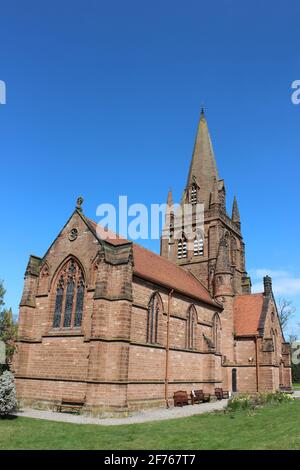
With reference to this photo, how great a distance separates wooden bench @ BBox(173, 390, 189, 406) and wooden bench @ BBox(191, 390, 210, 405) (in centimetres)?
74

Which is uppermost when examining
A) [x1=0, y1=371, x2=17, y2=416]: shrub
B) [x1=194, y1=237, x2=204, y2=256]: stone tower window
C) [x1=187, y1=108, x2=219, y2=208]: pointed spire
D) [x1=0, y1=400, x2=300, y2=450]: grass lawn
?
[x1=187, y1=108, x2=219, y2=208]: pointed spire

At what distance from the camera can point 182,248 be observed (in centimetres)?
4062

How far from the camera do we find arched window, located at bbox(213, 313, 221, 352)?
106 feet

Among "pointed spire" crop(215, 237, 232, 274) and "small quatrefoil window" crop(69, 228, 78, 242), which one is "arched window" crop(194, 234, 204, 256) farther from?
"small quatrefoil window" crop(69, 228, 78, 242)

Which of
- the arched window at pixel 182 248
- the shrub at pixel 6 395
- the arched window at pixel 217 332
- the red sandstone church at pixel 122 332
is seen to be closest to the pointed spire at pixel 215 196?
the arched window at pixel 182 248

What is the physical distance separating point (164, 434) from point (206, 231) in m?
27.0

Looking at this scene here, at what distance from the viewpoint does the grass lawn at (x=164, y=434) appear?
11891 mm

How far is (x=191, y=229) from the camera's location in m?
40.7

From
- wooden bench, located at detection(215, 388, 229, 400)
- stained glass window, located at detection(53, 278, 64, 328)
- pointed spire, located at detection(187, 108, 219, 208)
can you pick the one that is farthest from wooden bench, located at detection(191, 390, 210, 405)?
pointed spire, located at detection(187, 108, 219, 208)

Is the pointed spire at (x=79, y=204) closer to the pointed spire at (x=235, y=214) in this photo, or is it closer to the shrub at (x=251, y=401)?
the shrub at (x=251, y=401)

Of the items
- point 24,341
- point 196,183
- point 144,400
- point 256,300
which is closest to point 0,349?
point 24,341

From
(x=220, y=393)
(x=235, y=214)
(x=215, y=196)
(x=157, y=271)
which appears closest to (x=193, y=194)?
(x=215, y=196)
